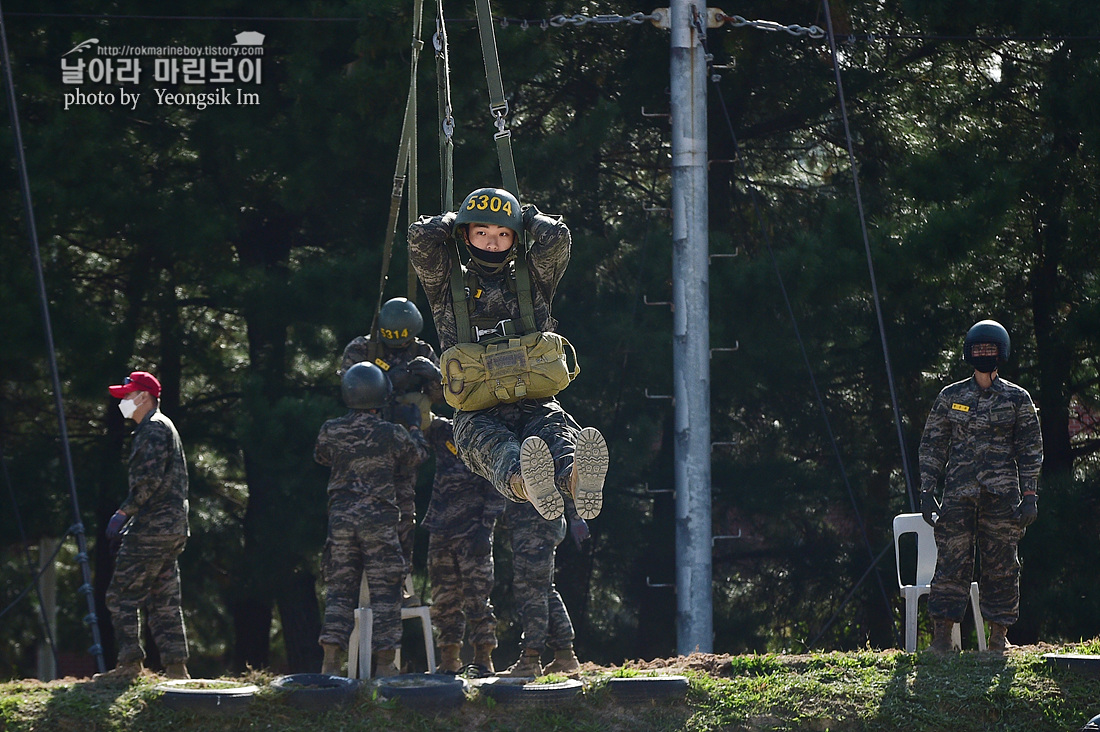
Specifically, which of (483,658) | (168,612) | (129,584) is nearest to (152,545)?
(129,584)

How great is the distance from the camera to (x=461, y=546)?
337 inches

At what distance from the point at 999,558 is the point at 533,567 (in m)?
2.80

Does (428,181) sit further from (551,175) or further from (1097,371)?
(1097,371)

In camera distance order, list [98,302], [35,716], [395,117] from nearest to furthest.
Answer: [35,716], [395,117], [98,302]

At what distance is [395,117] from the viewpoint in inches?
507

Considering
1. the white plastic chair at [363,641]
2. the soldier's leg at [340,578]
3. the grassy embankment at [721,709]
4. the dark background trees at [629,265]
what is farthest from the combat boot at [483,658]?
the dark background trees at [629,265]

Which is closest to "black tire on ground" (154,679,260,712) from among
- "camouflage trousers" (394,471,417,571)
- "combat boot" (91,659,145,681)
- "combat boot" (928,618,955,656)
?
"combat boot" (91,659,145,681)

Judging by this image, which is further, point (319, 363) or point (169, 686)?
point (319, 363)

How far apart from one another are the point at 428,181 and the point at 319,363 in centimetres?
334

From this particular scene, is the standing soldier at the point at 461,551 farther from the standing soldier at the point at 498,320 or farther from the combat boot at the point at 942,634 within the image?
the combat boot at the point at 942,634

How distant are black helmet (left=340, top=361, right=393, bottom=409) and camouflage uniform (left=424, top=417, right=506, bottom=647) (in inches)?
19.3

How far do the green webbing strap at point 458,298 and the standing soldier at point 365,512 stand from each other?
1.23 m

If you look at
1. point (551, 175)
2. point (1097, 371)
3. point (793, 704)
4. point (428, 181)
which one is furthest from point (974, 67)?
point (793, 704)

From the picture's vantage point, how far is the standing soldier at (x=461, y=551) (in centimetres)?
854
